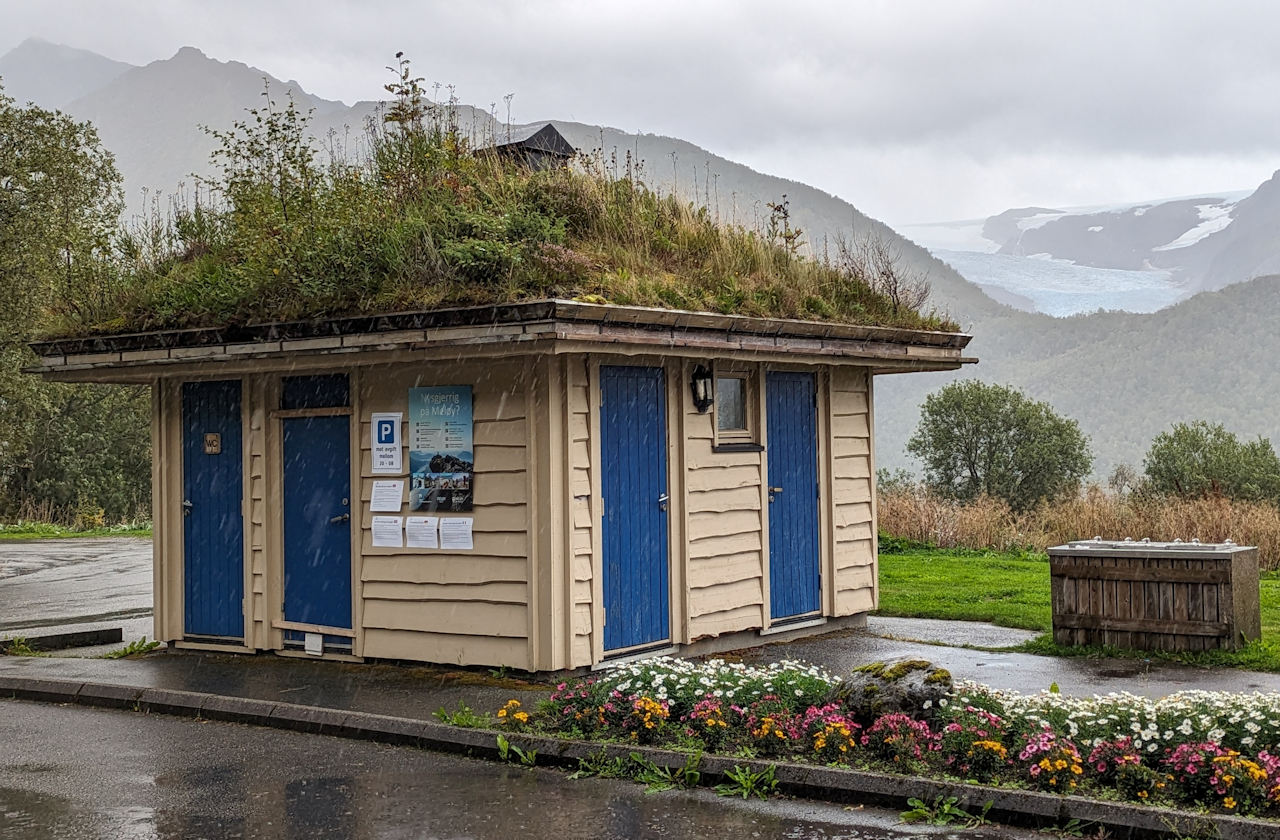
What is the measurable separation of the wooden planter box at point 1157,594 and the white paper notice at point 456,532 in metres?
4.74

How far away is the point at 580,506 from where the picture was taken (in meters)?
10.5

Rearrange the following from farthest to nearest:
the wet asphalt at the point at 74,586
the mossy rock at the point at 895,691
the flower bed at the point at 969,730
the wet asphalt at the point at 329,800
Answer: the wet asphalt at the point at 74,586 < the mossy rock at the point at 895,691 < the wet asphalt at the point at 329,800 < the flower bed at the point at 969,730

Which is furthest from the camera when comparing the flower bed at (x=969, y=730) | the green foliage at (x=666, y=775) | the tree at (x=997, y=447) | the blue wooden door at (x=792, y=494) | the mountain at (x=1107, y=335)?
the mountain at (x=1107, y=335)

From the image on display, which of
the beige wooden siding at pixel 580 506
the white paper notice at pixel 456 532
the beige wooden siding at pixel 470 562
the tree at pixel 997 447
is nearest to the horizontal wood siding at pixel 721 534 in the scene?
the beige wooden siding at pixel 580 506

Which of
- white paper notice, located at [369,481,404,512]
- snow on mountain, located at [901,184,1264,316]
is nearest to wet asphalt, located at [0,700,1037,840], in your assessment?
white paper notice, located at [369,481,404,512]

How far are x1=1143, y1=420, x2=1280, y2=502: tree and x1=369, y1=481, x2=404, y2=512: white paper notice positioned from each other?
73.6 feet

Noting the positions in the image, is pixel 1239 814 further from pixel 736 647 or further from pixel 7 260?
pixel 7 260

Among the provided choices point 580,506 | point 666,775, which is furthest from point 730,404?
point 666,775

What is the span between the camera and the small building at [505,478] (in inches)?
407

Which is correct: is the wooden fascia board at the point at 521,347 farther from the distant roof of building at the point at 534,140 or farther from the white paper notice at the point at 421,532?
the distant roof of building at the point at 534,140

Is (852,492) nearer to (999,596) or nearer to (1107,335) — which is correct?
(999,596)

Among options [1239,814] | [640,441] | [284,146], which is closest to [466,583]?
[640,441]

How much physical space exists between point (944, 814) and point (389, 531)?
5.69m

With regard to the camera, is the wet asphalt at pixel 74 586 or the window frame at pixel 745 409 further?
the wet asphalt at pixel 74 586
